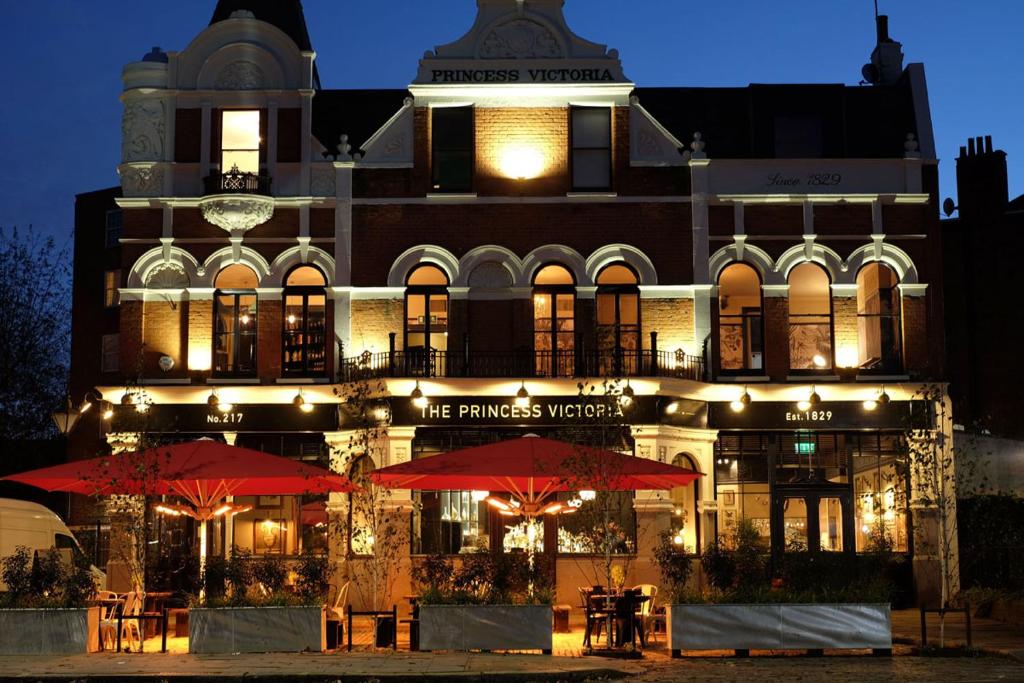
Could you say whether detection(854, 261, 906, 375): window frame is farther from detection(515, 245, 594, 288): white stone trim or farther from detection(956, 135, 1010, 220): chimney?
detection(956, 135, 1010, 220): chimney

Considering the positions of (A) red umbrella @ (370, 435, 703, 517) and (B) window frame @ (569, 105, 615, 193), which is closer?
(A) red umbrella @ (370, 435, 703, 517)

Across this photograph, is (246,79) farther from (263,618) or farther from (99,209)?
(99,209)

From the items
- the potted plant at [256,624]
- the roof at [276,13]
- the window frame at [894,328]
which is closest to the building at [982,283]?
the window frame at [894,328]

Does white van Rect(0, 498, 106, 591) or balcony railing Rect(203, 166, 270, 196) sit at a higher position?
balcony railing Rect(203, 166, 270, 196)

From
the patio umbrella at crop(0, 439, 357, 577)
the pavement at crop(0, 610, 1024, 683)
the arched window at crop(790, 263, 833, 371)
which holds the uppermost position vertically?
the arched window at crop(790, 263, 833, 371)

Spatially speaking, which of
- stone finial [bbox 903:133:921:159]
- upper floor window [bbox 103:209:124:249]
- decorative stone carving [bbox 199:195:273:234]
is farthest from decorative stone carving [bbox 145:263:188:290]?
upper floor window [bbox 103:209:124:249]

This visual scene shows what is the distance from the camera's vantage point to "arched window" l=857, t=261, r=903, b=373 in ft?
96.3

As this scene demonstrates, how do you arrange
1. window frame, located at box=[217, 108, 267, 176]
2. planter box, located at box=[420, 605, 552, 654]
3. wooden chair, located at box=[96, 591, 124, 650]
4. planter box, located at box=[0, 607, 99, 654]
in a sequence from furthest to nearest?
window frame, located at box=[217, 108, 267, 176]
wooden chair, located at box=[96, 591, 124, 650]
planter box, located at box=[420, 605, 552, 654]
planter box, located at box=[0, 607, 99, 654]

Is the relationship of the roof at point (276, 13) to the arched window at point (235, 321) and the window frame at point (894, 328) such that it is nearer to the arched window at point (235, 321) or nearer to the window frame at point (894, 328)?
the arched window at point (235, 321)

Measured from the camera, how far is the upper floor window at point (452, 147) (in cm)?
2958

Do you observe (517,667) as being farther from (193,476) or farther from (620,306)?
(620,306)

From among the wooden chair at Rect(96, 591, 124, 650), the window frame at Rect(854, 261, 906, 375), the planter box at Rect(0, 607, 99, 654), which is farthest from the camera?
the window frame at Rect(854, 261, 906, 375)

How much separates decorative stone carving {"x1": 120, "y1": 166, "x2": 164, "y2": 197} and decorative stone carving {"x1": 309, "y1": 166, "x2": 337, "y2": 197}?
3.28 metres

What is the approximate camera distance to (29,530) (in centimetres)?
2723
